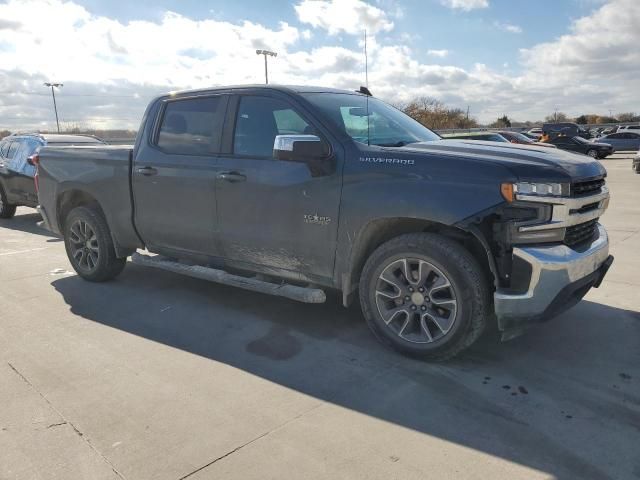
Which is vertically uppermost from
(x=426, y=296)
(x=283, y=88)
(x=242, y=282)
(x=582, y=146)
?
(x=283, y=88)

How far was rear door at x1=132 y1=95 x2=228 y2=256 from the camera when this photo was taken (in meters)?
4.59

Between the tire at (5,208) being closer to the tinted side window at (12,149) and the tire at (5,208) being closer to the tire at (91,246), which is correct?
the tinted side window at (12,149)

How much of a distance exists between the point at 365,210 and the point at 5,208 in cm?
984

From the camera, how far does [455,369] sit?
3.61 meters

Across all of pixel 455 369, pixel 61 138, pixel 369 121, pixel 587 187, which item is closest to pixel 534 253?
pixel 587 187

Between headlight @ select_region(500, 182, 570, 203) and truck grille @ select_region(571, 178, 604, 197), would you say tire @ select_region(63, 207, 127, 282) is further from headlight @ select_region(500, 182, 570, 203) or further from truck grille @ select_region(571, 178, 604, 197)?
truck grille @ select_region(571, 178, 604, 197)

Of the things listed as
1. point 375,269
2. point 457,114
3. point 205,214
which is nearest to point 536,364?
point 375,269

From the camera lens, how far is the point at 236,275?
15.2 feet

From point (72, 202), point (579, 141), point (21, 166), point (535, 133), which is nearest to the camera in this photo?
point (72, 202)

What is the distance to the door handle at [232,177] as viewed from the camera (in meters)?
4.30

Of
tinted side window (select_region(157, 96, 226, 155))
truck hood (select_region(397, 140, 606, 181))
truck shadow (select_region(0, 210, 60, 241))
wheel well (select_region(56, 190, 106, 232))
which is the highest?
tinted side window (select_region(157, 96, 226, 155))

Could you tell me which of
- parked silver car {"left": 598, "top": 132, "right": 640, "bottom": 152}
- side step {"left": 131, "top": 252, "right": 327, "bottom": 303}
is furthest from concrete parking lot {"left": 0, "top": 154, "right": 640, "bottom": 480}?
parked silver car {"left": 598, "top": 132, "right": 640, "bottom": 152}

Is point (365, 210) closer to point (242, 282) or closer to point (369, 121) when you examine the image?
point (369, 121)

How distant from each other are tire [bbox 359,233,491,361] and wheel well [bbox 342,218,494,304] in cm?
10
